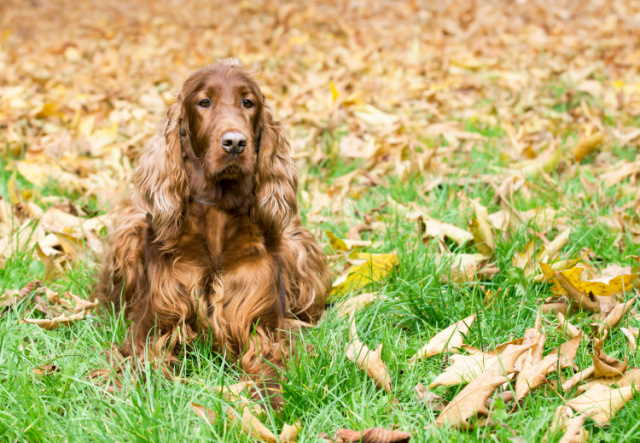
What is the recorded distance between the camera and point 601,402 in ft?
6.84

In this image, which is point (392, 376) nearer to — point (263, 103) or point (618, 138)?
point (263, 103)

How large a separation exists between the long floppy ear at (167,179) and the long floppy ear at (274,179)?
11.2 inches

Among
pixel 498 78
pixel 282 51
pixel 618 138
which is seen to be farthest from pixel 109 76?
pixel 618 138

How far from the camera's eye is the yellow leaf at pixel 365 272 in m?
3.08

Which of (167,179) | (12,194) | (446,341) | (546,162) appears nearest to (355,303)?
(446,341)

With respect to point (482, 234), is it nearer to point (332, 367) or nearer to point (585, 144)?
point (332, 367)

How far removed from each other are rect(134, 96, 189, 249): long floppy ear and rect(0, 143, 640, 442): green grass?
0.41 m

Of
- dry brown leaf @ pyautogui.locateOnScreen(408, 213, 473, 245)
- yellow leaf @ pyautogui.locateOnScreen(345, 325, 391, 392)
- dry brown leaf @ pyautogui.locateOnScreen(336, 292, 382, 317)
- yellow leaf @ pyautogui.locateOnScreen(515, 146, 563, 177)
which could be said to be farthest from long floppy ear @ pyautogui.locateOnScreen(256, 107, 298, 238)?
yellow leaf @ pyautogui.locateOnScreen(515, 146, 563, 177)

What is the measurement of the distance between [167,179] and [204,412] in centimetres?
94

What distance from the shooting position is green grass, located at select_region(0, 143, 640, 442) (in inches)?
81.0

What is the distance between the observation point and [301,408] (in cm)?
225

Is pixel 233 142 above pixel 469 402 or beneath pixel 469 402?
above

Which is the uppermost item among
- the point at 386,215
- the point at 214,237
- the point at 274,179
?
the point at 274,179

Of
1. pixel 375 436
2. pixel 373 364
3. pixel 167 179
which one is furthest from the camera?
pixel 167 179
